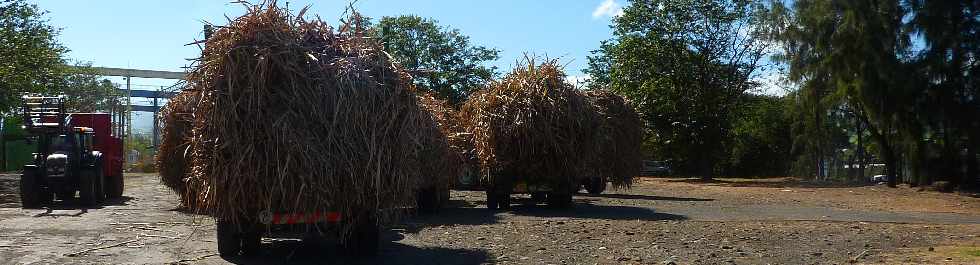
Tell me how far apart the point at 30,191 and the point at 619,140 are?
14958 millimetres

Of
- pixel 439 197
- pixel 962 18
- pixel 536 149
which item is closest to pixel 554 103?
pixel 536 149

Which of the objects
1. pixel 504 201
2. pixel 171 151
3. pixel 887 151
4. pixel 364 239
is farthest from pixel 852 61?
pixel 364 239

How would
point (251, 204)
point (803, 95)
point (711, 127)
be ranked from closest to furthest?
point (251, 204) < point (803, 95) < point (711, 127)

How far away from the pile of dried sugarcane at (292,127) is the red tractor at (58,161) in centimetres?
1213

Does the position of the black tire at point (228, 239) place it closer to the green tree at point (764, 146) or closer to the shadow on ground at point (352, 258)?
the shadow on ground at point (352, 258)

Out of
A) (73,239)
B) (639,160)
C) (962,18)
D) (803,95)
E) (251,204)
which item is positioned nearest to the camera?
(251,204)

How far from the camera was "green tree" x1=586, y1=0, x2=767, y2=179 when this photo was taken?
46250mm

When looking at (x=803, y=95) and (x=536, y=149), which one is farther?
(x=803, y=95)

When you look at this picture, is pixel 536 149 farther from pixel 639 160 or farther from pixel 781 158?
pixel 781 158

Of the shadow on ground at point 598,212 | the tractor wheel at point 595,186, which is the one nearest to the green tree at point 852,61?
the tractor wheel at point 595,186

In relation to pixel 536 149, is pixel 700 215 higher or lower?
lower

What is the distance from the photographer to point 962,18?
32.1 meters

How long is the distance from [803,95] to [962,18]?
9063 millimetres

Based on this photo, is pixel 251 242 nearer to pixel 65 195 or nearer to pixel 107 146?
pixel 65 195
